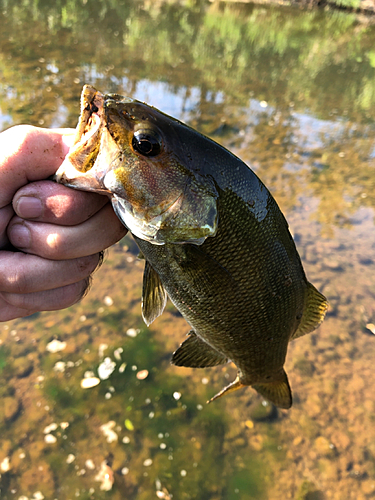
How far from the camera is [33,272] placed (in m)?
1.58

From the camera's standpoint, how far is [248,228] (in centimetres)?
158

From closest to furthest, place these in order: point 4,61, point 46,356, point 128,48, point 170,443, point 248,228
Result: point 248,228 < point 170,443 < point 46,356 < point 4,61 < point 128,48

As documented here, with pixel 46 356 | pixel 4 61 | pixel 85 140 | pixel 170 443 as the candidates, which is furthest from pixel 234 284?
pixel 4 61

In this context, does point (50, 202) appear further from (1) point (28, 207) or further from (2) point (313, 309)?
(2) point (313, 309)

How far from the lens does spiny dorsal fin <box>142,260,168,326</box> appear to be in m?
1.82

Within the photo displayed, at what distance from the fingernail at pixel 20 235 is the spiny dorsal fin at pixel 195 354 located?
3.66 feet

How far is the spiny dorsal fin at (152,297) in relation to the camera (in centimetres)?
182

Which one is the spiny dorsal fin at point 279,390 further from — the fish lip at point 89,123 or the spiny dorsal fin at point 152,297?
the fish lip at point 89,123

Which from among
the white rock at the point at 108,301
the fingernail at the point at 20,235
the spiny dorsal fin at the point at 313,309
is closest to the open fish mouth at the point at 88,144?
the fingernail at the point at 20,235

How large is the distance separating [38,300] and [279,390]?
1.67m

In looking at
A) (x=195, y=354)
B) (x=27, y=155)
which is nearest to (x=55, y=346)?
(x=195, y=354)

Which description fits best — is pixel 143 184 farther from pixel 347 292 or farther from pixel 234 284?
pixel 347 292

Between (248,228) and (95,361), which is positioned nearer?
(248,228)

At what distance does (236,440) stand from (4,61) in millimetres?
10480
